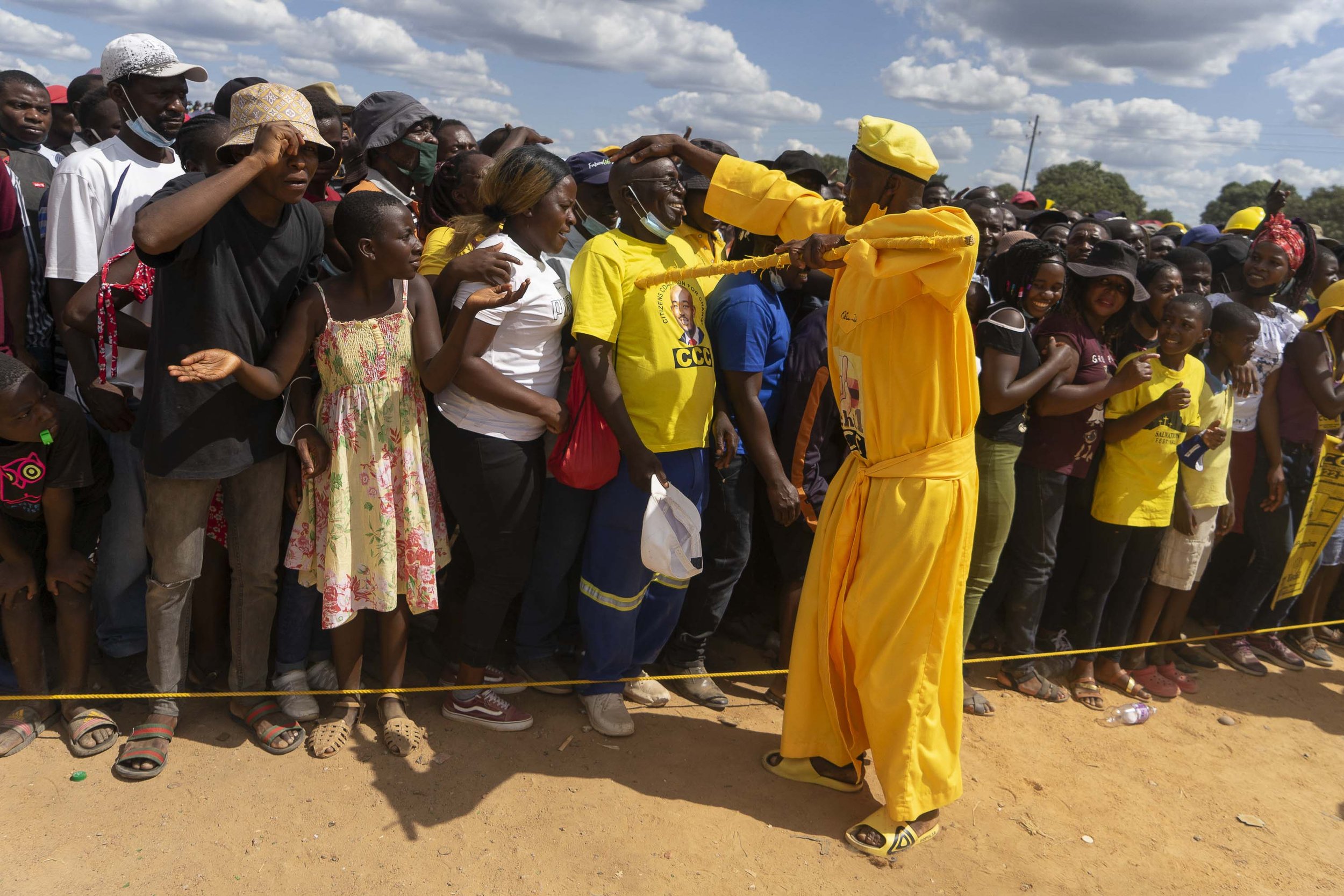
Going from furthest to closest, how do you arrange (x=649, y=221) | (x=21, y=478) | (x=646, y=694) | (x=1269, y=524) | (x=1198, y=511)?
1. (x=1269, y=524)
2. (x=1198, y=511)
3. (x=646, y=694)
4. (x=649, y=221)
5. (x=21, y=478)

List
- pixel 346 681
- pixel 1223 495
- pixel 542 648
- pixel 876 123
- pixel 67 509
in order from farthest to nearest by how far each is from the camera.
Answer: pixel 1223 495
pixel 542 648
pixel 346 681
pixel 67 509
pixel 876 123

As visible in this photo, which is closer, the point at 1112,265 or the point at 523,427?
the point at 523,427

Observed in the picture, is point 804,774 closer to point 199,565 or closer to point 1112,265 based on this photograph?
point 199,565

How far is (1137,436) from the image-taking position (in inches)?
168

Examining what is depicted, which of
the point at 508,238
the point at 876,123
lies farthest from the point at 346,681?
the point at 876,123

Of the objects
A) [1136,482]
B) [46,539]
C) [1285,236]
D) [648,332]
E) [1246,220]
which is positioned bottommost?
[46,539]

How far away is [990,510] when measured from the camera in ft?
13.0

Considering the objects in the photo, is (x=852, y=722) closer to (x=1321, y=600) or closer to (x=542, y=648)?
(x=542, y=648)

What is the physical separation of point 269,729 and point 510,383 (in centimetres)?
156

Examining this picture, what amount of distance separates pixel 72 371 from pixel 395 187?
1.92 metres

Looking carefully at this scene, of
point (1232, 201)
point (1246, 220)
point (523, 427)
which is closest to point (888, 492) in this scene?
point (523, 427)

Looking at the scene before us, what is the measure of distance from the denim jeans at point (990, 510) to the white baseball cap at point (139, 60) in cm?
371

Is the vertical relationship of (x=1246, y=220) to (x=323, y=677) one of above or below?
above

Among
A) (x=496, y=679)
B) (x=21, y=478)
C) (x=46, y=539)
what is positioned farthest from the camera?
(x=496, y=679)
